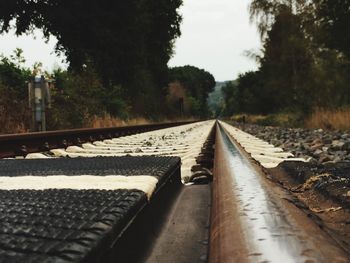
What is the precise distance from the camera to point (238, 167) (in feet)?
5.70

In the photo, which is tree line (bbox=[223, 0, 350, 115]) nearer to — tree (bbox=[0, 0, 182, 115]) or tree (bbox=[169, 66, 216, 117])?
tree (bbox=[0, 0, 182, 115])

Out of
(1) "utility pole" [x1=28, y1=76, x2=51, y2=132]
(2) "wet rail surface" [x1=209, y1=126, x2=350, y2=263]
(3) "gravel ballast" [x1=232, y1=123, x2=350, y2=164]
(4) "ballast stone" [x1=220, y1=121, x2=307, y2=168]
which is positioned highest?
(1) "utility pole" [x1=28, y1=76, x2=51, y2=132]

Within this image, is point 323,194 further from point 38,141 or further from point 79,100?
point 79,100

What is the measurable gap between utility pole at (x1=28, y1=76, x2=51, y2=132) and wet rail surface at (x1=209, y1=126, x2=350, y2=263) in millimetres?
6388

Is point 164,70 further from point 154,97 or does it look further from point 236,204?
point 236,204

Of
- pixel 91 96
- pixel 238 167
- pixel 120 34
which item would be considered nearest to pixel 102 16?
pixel 120 34

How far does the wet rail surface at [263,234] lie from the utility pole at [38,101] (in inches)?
252

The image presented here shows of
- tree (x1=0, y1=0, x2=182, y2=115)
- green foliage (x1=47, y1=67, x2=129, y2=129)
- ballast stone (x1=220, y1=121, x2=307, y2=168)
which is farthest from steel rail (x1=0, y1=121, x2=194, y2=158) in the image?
tree (x1=0, y1=0, x2=182, y2=115)

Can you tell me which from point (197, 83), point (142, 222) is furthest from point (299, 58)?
point (197, 83)

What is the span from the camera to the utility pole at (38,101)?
7.05m

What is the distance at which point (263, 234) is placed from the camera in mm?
689

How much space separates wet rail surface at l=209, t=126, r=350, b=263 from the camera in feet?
1.88

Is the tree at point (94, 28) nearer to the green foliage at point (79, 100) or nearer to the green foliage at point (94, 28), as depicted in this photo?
the green foliage at point (94, 28)

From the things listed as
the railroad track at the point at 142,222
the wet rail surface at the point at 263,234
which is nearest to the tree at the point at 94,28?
the railroad track at the point at 142,222
